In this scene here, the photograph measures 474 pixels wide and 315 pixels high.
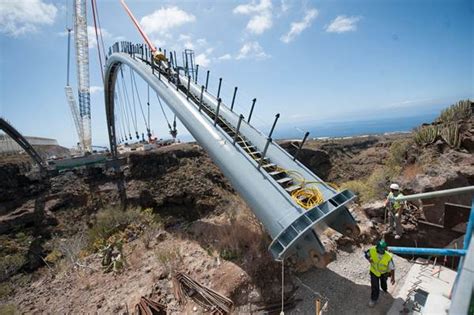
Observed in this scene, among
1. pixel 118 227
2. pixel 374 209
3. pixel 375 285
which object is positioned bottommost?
pixel 118 227

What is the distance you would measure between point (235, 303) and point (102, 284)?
448cm

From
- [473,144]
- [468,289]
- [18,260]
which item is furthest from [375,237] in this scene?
[18,260]

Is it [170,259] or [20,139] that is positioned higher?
[20,139]

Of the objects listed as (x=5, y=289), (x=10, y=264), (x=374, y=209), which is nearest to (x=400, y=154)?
(x=374, y=209)

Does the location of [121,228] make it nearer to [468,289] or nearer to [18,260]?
[18,260]

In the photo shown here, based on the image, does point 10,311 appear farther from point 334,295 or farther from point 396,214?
point 396,214

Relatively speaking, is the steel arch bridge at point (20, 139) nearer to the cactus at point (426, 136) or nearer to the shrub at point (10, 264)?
the shrub at point (10, 264)

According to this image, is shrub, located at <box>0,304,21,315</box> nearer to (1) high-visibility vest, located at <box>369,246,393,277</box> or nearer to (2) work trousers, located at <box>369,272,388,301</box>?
(2) work trousers, located at <box>369,272,388,301</box>

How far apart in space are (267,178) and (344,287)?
10.2ft

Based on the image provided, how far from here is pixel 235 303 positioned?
6.26 m

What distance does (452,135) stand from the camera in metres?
9.85

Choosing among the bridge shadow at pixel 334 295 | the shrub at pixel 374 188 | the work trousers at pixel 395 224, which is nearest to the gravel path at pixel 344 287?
the bridge shadow at pixel 334 295

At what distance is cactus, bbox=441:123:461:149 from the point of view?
963 centimetres

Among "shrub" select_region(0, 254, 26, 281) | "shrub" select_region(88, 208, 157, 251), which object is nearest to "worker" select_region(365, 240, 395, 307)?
"shrub" select_region(88, 208, 157, 251)
